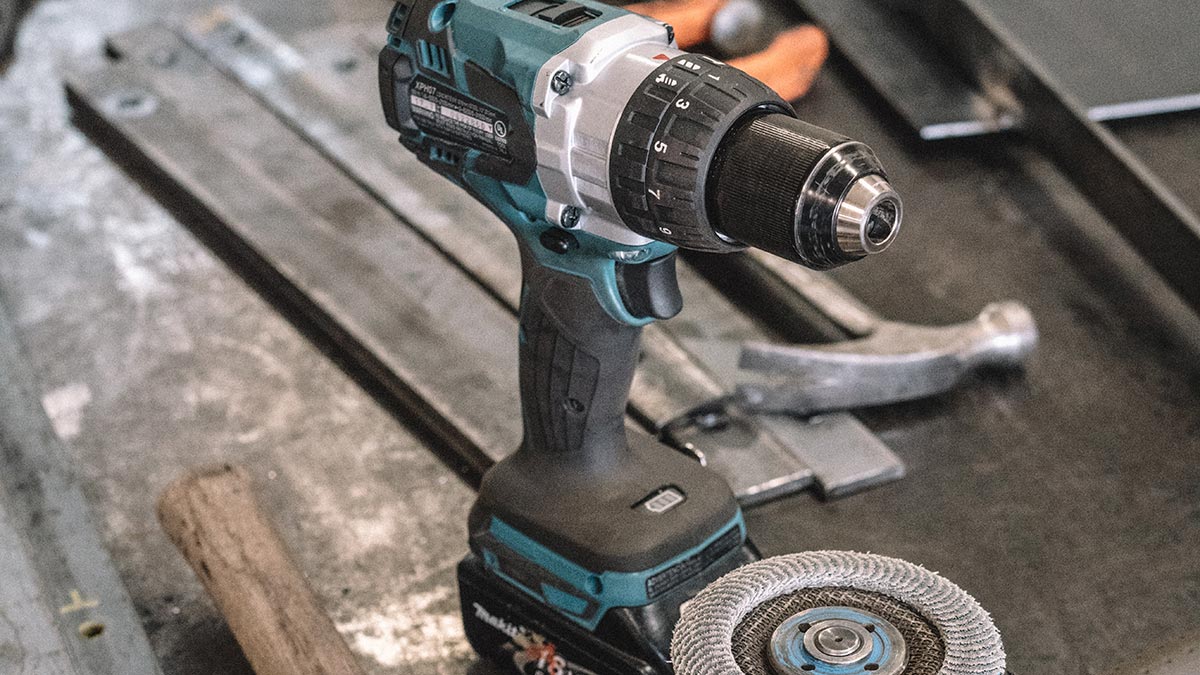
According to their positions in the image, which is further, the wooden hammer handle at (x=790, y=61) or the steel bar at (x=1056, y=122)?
the wooden hammer handle at (x=790, y=61)

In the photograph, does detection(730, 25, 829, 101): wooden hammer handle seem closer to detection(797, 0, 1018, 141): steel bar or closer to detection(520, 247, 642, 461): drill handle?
detection(797, 0, 1018, 141): steel bar

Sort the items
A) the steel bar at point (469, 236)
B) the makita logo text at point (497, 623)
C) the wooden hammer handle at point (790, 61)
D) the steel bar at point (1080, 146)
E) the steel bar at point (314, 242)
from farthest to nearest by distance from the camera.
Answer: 1. the wooden hammer handle at point (790, 61)
2. the steel bar at point (1080, 146)
3. the steel bar at point (314, 242)
4. the steel bar at point (469, 236)
5. the makita logo text at point (497, 623)

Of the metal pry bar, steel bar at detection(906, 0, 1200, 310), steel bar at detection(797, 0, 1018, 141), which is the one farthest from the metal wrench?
steel bar at detection(797, 0, 1018, 141)

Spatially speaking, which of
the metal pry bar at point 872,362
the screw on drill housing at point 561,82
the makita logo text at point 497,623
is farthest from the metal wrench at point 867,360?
the screw on drill housing at point 561,82

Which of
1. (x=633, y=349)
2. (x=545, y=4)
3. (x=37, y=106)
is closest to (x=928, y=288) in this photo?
(x=633, y=349)

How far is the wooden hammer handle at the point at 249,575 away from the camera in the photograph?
5.11ft

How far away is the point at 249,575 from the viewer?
65.0 inches

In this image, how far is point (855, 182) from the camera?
1.20 meters

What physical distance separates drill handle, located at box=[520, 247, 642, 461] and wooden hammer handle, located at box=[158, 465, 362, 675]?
0.33 meters

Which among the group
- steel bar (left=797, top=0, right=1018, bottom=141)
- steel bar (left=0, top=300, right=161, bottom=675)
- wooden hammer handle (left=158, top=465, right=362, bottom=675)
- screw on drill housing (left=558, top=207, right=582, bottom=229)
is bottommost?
steel bar (left=0, top=300, right=161, bottom=675)

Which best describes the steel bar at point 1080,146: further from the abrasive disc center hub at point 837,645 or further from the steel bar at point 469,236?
the abrasive disc center hub at point 837,645

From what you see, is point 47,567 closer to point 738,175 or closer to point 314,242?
point 314,242

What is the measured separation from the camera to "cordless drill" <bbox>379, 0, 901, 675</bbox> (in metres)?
1.26

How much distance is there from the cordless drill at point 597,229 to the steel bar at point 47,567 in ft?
1.49
